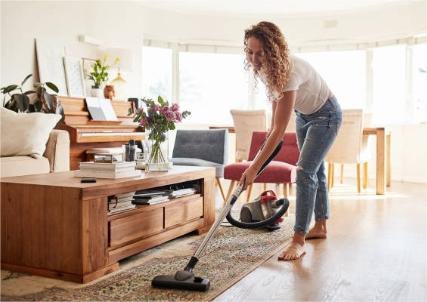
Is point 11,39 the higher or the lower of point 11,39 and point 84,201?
the higher

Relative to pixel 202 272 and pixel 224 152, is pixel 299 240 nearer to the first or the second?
pixel 202 272

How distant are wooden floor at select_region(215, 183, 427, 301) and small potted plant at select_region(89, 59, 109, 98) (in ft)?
9.99

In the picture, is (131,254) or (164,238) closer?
(131,254)

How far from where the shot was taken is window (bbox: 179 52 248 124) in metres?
7.07

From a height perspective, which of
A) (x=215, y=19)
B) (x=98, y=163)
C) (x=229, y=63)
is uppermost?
(x=215, y=19)

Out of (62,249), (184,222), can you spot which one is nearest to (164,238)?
(184,222)

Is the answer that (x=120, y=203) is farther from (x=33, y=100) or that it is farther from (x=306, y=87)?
(x=33, y=100)

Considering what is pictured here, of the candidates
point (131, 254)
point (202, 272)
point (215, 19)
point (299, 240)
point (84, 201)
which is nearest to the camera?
point (84, 201)

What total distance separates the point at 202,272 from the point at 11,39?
3567mm

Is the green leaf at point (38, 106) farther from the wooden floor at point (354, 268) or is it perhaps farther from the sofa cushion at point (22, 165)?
the wooden floor at point (354, 268)

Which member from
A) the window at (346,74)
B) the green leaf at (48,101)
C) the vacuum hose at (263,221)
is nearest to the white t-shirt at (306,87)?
the vacuum hose at (263,221)

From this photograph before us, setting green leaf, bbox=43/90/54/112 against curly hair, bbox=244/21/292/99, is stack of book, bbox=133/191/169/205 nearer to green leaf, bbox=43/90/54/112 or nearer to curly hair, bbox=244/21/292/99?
curly hair, bbox=244/21/292/99

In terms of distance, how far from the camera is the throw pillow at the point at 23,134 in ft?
10.9

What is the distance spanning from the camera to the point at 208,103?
7133 millimetres
